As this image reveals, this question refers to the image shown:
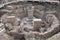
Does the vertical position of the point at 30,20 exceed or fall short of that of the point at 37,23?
it falls short

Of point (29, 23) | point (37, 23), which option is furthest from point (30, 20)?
point (37, 23)

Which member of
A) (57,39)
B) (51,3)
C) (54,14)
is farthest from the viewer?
(51,3)

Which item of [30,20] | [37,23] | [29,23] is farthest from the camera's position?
[30,20]

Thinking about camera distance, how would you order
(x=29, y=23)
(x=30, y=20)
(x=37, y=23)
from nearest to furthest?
(x=37, y=23), (x=29, y=23), (x=30, y=20)

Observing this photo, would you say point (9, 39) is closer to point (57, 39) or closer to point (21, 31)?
point (21, 31)

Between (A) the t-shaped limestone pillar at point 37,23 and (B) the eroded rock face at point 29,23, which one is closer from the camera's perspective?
(B) the eroded rock face at point 29,23

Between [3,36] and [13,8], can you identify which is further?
[13,8]

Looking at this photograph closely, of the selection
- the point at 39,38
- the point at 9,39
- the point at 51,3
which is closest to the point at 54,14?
the point at 51,3

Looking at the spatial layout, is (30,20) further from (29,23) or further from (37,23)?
(37,23)
